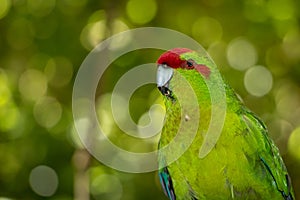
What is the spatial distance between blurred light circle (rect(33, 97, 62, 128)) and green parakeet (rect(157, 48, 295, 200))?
4.63 feet

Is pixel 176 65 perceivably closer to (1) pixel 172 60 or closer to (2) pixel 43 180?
(1) pixel 172 60

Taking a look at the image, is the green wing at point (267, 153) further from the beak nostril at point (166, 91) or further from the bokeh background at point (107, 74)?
the bokeh background at point (107, 74)

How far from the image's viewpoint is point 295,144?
10.3ft

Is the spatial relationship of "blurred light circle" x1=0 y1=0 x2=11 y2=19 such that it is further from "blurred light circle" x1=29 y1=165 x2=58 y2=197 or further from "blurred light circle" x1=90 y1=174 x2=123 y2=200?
"blurred light circle" x1=90 y1=174 x2=123 y2=200

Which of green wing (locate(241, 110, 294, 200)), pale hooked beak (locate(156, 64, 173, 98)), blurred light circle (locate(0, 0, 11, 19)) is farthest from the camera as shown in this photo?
blurred light circle (locate(0, 0, 11, 19))

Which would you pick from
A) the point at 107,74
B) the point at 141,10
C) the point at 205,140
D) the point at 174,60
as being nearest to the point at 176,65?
the point at 174,60

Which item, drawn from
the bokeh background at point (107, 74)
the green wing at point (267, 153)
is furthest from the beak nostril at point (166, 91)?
the bokeh background at point (107, 74)

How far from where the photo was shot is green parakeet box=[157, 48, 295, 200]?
5.54 ft

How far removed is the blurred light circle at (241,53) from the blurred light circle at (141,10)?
399mm

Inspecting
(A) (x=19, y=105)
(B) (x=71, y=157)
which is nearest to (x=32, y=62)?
(A) (x=19, y=105)

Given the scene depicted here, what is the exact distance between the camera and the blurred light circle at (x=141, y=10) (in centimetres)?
310

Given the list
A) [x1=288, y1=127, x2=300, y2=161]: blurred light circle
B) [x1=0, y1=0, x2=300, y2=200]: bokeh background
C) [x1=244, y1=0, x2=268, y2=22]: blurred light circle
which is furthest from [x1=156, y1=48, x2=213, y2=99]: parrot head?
[x1=288, y1=127, x2=300, y2=161]: blurred light circle

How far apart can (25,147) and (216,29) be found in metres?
1.04

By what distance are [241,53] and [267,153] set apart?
1.41 meters
